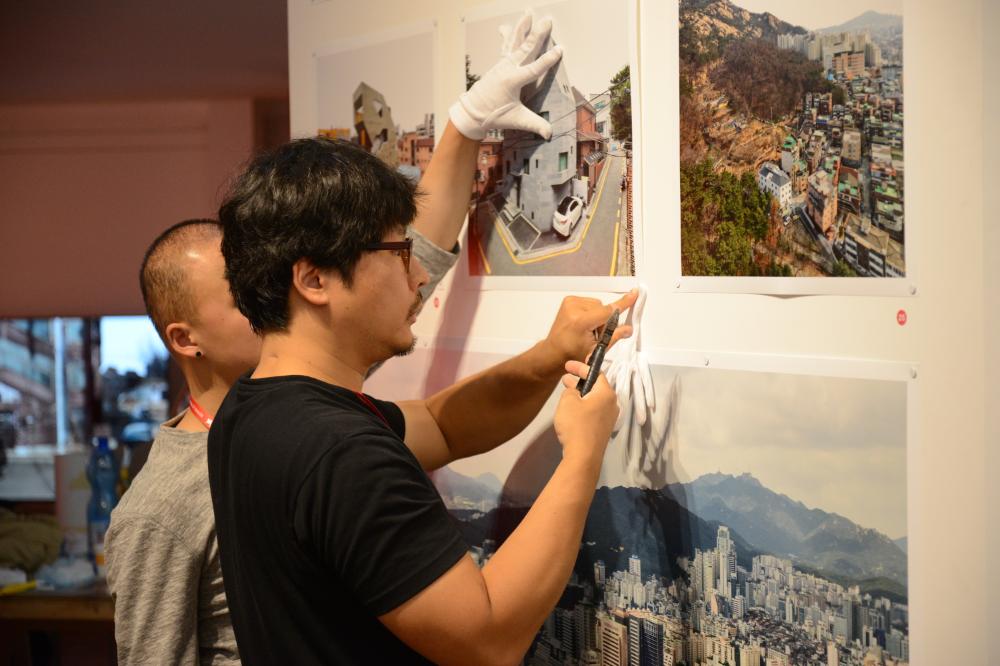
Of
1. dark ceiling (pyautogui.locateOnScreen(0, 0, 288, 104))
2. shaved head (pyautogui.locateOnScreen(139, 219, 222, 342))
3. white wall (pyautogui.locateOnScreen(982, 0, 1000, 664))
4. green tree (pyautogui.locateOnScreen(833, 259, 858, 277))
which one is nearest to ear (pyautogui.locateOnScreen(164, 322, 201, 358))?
shaved head (pyautogui.locateOnScreen(139, 219, 222, 342))

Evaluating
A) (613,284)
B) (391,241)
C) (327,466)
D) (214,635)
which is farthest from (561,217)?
(214,635)

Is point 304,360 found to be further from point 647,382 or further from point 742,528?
point 742,528

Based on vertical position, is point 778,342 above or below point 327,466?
above

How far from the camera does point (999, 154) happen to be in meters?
0.90

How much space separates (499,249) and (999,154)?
2.33ft

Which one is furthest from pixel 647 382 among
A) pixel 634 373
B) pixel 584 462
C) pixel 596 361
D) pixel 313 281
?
pixel 313 281

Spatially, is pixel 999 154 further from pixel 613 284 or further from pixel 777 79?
pixel 613 284

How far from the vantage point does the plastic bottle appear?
171 inches

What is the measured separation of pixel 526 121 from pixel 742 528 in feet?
2.05

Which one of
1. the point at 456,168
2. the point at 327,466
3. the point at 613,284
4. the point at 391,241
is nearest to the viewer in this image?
the point at 327,466

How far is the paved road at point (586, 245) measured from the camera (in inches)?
49.0

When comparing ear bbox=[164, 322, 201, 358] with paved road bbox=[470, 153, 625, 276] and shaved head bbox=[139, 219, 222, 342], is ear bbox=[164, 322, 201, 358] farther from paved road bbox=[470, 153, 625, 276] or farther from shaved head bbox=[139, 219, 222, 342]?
paved road bbox=[470, 153, 625, 276]

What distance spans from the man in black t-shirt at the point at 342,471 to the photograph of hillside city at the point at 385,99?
1.48ft

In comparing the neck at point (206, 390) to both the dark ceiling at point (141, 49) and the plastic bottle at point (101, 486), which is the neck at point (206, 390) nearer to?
the dark ceiling at point (141, 49)
